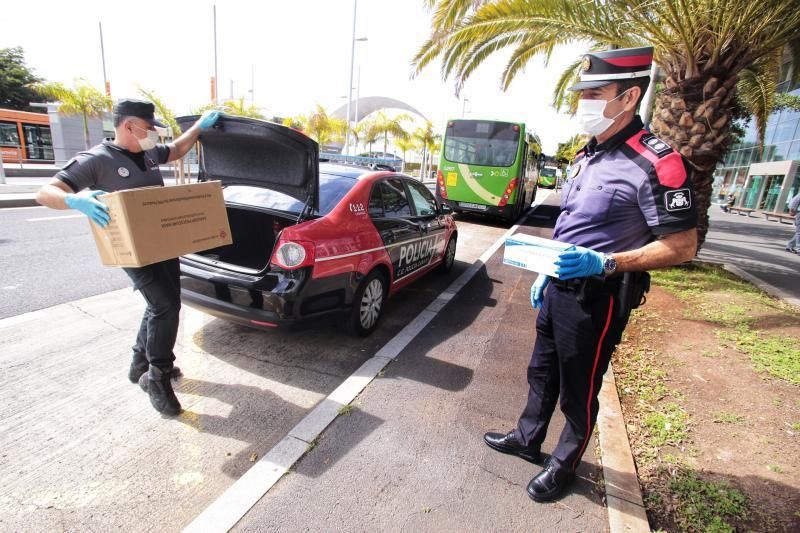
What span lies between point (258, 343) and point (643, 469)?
304 cm

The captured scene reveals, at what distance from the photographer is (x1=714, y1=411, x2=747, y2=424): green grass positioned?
289 centimetres

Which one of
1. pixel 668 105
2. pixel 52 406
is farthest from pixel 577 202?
pixel 668 105

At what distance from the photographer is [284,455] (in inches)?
95.1

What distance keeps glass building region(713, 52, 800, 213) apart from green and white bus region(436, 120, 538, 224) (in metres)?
18.5

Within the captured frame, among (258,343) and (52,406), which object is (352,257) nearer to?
(258,343)

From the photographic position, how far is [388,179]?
4.46 m

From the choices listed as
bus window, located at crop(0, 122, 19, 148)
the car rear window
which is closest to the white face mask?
the car rear window

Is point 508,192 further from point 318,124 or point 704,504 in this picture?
point 318,124

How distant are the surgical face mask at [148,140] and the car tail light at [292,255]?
3.37 ft

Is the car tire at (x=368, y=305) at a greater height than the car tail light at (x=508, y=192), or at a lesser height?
lesser

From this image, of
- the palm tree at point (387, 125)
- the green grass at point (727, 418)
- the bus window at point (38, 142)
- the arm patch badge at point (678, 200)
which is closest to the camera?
the arm patch badge at point (678, 200)

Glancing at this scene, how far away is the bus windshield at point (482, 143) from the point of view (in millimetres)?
12062

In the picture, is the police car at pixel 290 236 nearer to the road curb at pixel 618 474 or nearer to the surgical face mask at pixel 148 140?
the surgical face mask at pixel 148 140

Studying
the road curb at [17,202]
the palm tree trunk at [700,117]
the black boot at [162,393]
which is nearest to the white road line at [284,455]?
the black boot at [162,393]
